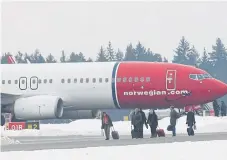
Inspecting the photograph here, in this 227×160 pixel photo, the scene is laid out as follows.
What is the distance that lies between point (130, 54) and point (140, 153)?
148509 millimetres

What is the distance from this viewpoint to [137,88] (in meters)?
44.1

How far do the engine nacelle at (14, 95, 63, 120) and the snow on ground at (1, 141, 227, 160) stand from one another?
22613 mm

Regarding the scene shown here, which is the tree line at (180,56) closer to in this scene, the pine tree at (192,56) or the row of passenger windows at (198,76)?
the pine tree at (192,56)

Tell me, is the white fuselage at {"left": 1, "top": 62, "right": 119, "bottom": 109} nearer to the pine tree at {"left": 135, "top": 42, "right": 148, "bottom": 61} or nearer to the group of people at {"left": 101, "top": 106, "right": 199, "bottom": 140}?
the group of people at {"left": 101, "top": 106, "right": 199, "bottom": 140}

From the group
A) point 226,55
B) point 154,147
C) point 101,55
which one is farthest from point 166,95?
point 226,55

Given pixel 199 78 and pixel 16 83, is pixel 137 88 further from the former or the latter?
pixel 16 83

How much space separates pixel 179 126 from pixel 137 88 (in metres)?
3.71

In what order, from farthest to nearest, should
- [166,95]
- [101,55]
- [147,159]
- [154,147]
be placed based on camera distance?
[101,55] < [166,95] < [154,147] < [147,159]

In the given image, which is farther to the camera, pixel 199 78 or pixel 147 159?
pixel 199 78

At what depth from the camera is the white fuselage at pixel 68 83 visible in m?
45.2

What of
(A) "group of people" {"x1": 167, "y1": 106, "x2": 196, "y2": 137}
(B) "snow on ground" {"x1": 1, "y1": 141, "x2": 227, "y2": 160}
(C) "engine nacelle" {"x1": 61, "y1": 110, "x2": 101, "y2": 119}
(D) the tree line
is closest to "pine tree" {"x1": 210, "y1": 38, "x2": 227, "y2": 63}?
(D) the tree line

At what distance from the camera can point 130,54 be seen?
170m

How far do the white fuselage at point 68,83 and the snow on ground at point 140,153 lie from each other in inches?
873

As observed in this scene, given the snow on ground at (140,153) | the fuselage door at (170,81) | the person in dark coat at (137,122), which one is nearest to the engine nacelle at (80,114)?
the fuselage door at (170,81)
